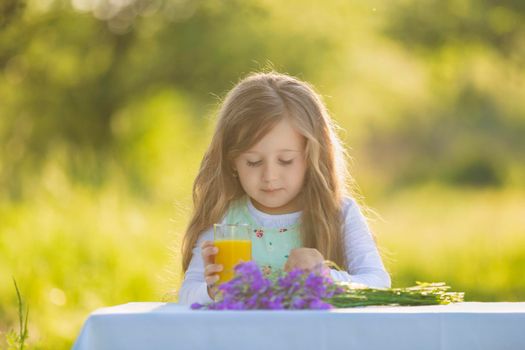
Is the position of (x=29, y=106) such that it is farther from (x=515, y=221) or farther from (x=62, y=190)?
(x=515, y=221)

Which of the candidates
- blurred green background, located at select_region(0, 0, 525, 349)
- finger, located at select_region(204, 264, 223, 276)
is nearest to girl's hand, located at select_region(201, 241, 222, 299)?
finger, located at select_region(204, 264, 223, 276)

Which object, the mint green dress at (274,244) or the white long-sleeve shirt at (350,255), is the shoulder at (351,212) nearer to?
the white long-sleeve shirt at (350,255)

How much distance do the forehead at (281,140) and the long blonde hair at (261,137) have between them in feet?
0.05

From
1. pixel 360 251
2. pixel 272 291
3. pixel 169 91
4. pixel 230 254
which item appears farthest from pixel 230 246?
pixel 169 91

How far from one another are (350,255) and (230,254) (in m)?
0.66

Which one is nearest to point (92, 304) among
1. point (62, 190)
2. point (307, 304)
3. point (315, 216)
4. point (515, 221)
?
point (62, 190)

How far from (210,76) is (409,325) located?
9105 millimetres

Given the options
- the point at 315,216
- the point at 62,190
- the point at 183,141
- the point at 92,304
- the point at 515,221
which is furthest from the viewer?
the point at 515,221

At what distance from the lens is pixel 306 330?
1.90 meters

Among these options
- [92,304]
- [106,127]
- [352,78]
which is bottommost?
[92,304]

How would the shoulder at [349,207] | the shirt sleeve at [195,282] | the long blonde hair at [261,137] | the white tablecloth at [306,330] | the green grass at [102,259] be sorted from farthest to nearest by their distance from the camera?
the green grass at [102,259] → the shoulder at [349,207] → the long blonde hair at [261,137] → the shirt sleeve at [195,282] → the white tablecloth at [306,330]

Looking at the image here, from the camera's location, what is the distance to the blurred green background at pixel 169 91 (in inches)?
317

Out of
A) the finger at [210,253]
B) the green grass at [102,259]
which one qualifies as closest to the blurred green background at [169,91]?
the green grass at [102,259]

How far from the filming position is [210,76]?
35.7 ft
